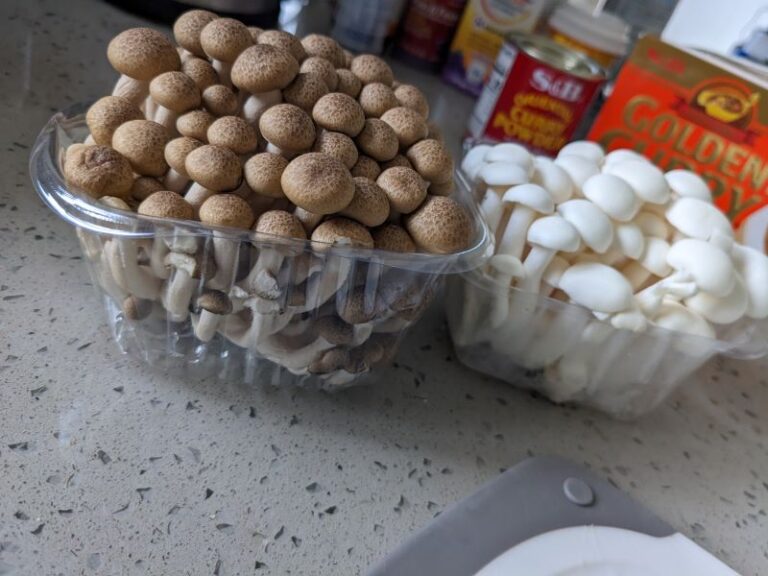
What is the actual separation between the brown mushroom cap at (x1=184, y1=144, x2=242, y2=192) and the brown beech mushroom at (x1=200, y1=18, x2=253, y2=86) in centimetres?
8

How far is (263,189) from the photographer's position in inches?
15.3

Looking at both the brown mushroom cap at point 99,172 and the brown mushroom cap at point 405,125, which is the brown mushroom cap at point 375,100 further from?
the brown mushroom cap at point 99,172

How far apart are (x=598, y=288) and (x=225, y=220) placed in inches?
11.3

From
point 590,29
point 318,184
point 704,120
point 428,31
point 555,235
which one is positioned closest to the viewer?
point 318,184

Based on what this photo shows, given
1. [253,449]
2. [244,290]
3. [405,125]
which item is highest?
[405,125]

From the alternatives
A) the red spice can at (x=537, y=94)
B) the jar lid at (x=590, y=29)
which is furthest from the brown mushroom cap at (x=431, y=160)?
the jar lid at (x=590, y=29)

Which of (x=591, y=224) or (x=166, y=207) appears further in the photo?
(x=591, y=224)

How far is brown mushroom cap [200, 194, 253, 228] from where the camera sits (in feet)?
1.23

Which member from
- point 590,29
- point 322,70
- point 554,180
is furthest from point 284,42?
point 590,29

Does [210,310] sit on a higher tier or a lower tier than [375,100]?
lower

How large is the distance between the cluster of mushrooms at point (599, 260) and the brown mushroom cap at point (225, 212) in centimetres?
21

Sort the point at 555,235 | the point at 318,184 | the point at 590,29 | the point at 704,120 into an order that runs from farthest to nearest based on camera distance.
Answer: the point at 590,29 < the point at 704,120 < the point at 555,235 < the point at 318,184

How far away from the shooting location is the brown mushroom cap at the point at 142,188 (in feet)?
1.30

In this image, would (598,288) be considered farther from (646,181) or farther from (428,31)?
(428,31)
